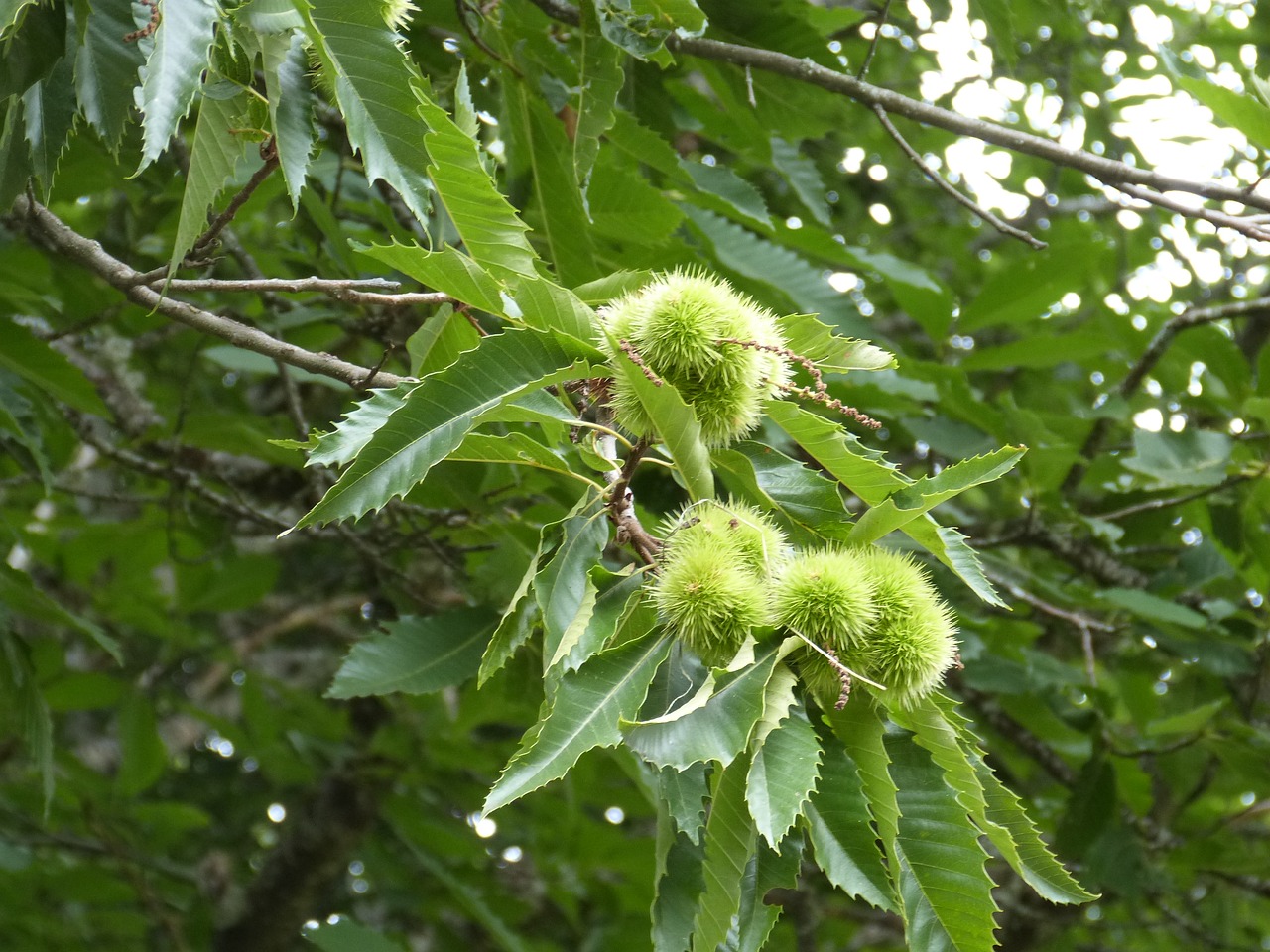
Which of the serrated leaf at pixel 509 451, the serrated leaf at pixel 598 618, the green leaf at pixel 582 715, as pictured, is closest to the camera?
the green leaf at pixel 582 715

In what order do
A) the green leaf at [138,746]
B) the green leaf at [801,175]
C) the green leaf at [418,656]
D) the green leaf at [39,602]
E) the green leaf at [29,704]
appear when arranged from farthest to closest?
the green leaf at [138,746] < the green leaf at [801,175] < the green leaf at [39,602] < the green leaf at [29,704] < the green leaf at [418,656]

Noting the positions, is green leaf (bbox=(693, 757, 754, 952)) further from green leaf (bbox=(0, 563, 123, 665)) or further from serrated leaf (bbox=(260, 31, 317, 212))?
green leaf (bbox=(0, 563, 123, 665))

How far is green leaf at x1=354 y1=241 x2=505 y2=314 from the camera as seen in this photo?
111cm

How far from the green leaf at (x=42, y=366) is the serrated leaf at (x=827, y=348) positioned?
4.76ft

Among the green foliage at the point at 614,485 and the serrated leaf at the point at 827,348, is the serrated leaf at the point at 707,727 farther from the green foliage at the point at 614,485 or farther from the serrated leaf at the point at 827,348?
the serrated leaf at the point at 827,348

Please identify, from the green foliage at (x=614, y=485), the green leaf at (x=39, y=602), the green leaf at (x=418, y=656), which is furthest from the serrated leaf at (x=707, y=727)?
the green leaf at (x=39, y=602)

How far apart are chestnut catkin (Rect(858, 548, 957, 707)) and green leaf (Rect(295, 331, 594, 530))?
0.40 metres

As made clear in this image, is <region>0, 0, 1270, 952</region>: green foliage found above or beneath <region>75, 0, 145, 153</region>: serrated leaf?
beneath

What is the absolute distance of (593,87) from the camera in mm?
1596

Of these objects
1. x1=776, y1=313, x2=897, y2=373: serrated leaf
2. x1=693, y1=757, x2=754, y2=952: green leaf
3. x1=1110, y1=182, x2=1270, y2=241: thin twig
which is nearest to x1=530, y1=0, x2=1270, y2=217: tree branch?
x1=1110, y1=182, x2=1270, y2=241: thin twig

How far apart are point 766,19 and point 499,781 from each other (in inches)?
64.5

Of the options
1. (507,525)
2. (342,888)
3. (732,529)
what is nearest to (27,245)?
(507,525)

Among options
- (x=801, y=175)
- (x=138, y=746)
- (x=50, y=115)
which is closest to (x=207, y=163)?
(x=50, y=115)

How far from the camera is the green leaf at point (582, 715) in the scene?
97 cm
